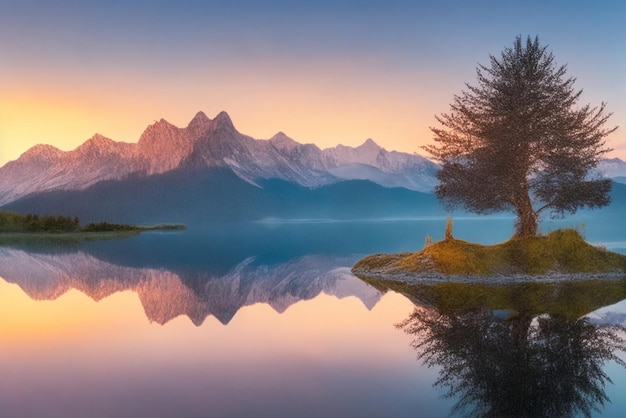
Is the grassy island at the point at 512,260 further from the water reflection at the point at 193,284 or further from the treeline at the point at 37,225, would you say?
the treeline at the point at 37,225

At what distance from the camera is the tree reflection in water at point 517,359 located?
12.4 m

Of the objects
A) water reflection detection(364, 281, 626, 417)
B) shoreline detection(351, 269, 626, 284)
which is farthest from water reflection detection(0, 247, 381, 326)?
water reflection detection(364, 281, 626, 417)

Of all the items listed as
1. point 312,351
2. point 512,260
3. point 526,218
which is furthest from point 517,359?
point 526,218

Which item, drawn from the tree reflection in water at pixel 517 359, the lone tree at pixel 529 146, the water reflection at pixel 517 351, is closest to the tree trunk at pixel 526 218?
the lone tree at pixel 529 146

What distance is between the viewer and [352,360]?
651 inches

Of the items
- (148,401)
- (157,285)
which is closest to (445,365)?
(148,401)

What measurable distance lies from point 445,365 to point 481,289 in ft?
56.7

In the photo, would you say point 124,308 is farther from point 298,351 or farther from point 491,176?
point 491,176

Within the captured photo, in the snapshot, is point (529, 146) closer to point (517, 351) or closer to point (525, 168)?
point (525, 168)

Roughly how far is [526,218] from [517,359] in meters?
28.6

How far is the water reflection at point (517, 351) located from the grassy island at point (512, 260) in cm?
869

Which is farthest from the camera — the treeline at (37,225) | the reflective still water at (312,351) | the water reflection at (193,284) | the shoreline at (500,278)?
the treeline at (37,225)

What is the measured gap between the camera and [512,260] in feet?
127

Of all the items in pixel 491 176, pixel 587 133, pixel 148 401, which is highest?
pixel 587 133
